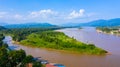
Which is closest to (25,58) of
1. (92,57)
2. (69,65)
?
(69,65)

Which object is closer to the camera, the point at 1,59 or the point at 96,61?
the point at 1,59

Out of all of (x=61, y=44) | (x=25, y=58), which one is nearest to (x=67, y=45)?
(x=61, y=44)

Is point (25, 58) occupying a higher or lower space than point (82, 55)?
higher

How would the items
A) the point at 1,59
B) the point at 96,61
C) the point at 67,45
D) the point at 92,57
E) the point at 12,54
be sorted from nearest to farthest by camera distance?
the point at 1,59
the point at 12,54
the point at 96,61
the point at 92,57
the point at 67,45

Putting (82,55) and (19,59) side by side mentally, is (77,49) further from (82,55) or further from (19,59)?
(19,59)

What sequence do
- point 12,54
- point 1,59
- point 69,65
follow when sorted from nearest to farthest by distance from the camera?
point 1,59 < point 12,54 < point 69,65

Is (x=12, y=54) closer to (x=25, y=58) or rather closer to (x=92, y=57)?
(x=25, y=58)

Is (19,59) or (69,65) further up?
(19,59)

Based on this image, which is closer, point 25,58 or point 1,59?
point 1,59

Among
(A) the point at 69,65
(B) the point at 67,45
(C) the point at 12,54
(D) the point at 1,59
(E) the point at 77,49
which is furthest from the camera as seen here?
(B) the point at 67,45
